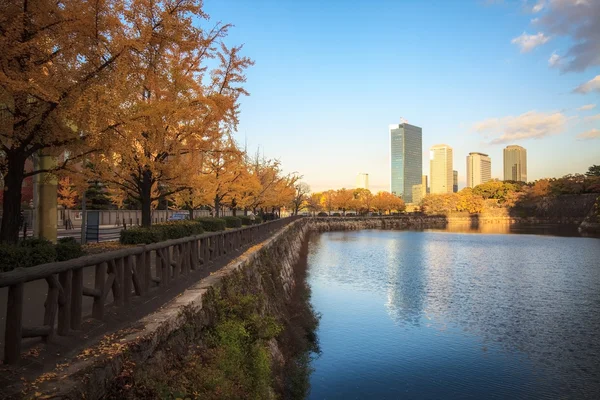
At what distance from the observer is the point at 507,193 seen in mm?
136125

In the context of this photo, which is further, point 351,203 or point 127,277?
point 351,203

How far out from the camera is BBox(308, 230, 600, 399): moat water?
11516 millimetres

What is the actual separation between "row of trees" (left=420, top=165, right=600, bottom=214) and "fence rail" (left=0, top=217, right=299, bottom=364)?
381 feet

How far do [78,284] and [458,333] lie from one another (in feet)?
47.4

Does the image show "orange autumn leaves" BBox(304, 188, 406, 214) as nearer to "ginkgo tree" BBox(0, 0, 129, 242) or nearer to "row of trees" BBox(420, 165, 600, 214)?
"row of trees" BBox(420, 165, 600, 214)

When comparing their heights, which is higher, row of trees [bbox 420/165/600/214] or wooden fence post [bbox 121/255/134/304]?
row of trees [bbox 420/165/600/214]

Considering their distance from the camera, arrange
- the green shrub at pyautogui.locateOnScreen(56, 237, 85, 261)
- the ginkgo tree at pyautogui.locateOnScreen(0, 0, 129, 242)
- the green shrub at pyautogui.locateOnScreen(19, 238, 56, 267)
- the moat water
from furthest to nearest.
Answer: the moat water → the green shrub at pyautogui.locateOnScreen(56, 237, 85, 261) → the ginkgo tree at pyautogui.locateOnScreen(0, 0, 129, 242) → the green shrub at pyautogui.locateOnScreen(19, 238, 56, 267)

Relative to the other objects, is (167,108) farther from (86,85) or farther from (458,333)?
(458,333)

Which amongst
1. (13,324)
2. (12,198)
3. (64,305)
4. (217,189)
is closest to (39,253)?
(12,198)

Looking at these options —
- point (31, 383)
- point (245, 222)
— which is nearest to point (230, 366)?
point (31, 383)

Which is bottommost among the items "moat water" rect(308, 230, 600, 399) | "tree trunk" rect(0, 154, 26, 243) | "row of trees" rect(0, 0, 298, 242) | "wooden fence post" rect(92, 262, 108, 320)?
"moat water" rect(308, 230, 600, 399)

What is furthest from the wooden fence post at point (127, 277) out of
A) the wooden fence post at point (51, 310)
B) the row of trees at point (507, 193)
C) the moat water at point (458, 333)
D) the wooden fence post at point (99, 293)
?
the row of trees at point (507, 193)

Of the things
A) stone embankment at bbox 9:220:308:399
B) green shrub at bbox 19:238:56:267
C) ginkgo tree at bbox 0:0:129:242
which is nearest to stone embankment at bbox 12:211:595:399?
stone embankment at bbox 9:220:308:399

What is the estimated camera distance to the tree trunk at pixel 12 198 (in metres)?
10.3
